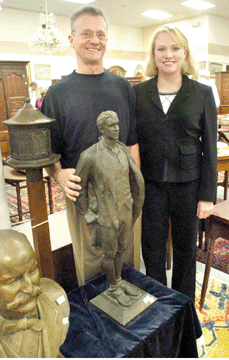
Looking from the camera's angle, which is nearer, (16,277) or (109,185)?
(16,277)

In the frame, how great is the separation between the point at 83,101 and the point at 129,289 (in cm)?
97

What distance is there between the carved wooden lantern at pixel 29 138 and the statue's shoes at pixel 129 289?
701 mm

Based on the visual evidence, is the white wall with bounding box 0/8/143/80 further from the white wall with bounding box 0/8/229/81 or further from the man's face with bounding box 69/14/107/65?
the man's face with bounding box 69/14/107/65

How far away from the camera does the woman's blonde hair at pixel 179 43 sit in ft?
5.35

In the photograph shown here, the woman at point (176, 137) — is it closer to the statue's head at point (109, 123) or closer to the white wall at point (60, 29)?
the statue's head at point (109, 123)

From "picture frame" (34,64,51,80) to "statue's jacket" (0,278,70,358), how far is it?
8.73 m

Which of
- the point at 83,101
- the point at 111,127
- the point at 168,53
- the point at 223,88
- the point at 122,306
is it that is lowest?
the point at 122,306

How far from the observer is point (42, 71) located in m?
9.09

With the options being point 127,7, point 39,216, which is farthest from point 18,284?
point 127,7

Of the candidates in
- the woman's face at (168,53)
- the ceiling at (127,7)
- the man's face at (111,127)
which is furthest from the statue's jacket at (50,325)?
the ceiling at (127,7)

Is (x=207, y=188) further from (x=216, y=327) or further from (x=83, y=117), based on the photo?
(x=216, y=327)

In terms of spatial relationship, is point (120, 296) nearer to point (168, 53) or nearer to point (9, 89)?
point (168, 53)

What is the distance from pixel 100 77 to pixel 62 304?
111 cm

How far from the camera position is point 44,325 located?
3.76ft
